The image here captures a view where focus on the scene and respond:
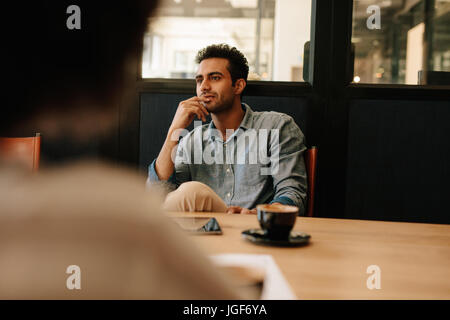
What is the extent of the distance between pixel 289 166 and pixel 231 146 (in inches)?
14.7

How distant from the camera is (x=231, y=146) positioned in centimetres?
221

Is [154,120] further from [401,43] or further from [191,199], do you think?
[401,43]

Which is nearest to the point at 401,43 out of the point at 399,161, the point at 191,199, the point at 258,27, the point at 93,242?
the point at 258,27

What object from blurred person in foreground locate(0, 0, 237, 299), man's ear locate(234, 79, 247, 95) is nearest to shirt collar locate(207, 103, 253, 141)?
man's ear locate(234, 79, 247, 95)

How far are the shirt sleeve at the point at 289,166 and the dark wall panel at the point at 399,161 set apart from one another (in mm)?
583

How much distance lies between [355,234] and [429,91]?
1.83 meters

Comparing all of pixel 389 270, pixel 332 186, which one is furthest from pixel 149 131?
pixel 389 270

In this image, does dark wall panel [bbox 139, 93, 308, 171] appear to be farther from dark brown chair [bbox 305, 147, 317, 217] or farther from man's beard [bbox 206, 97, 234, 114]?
dark brown chair [bbox 305, 147, 317, 217]

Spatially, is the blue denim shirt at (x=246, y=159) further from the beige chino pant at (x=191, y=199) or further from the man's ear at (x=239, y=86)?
the beige chino pant at (x=191, y=199)

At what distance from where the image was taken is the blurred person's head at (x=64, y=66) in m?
0.48

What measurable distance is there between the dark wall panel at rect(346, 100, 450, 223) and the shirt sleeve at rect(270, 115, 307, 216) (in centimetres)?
58

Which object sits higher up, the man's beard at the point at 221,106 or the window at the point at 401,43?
the window at the point at 401,43

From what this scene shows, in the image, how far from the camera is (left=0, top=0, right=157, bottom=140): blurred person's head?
19.1 inches

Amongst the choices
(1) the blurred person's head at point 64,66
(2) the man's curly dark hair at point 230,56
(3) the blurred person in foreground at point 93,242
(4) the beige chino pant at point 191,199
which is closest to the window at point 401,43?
(2) the man's curly dark hair at point 230,56
